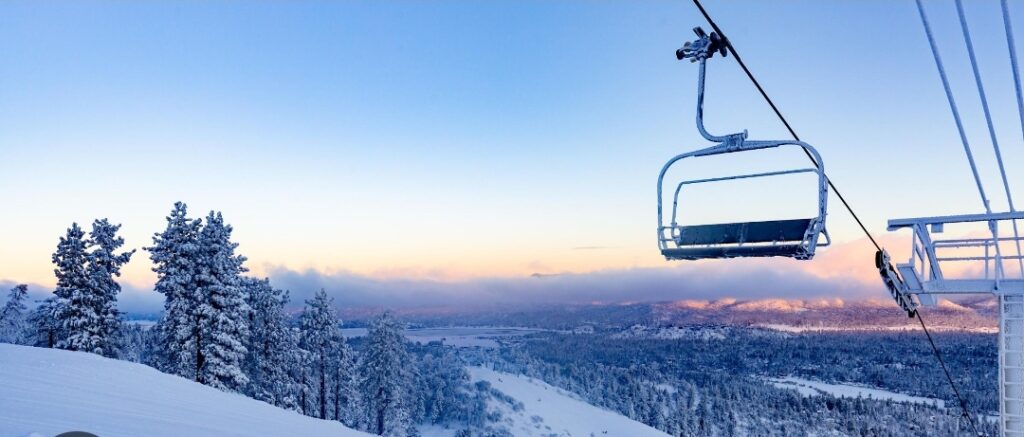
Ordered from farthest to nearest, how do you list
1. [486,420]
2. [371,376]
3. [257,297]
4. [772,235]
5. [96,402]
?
1. [486,420]
2. [371,376]
3. [257,297]
4. [96,402]
5. [772,235]

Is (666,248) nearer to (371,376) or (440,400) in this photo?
(371,376)

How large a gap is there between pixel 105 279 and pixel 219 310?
7763 mm

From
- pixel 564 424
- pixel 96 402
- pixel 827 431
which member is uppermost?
pixel 96 402

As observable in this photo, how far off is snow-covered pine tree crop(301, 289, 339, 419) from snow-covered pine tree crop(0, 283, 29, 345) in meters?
17.4

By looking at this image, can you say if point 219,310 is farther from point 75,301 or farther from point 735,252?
point 735,252

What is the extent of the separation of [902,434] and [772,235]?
189 m

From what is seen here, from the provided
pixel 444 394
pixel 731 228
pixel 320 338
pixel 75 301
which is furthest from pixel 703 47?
pixel 444 394

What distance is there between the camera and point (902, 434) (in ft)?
510

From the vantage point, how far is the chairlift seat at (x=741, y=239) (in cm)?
718

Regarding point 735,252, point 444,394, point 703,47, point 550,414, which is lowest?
point 550,414

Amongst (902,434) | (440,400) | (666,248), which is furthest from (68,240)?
(902,434)

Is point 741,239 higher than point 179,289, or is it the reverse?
point 741,239

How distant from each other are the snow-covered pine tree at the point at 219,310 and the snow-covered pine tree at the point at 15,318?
16739 millimetres

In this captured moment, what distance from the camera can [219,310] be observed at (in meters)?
30.3
